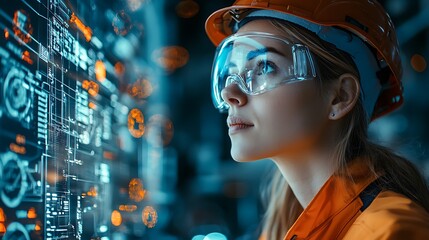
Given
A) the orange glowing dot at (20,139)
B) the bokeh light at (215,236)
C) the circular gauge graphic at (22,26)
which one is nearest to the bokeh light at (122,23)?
the circular gauge graphic at (22,26)

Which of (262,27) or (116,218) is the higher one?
(262,27)

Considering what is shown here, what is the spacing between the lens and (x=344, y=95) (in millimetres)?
1572

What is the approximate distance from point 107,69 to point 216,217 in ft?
6.72

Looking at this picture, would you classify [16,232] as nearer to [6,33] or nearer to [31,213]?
[31,213]

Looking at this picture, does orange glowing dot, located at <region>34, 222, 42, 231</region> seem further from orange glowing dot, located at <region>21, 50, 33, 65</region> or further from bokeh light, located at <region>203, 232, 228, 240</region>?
bokeh light, located at <region>203, 232, 228, 240</region>

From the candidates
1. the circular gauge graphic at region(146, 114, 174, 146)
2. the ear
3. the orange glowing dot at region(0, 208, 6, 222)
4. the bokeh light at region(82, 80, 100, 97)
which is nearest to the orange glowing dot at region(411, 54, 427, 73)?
the circular gauge graphic at region(146, 114, 174, 146)

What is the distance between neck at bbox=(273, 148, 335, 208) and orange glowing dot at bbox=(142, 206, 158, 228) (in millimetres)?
997

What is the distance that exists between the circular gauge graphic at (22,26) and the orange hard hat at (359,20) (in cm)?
64

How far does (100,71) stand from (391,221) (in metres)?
0.91

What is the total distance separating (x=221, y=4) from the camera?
3.30 m

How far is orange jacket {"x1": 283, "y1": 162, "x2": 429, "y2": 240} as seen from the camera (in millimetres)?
1235

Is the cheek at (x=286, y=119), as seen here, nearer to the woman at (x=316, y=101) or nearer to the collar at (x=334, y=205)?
the woman at (x=316, y=101)

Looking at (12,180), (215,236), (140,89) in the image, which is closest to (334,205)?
(12,180)

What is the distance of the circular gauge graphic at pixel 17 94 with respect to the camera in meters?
1.01
